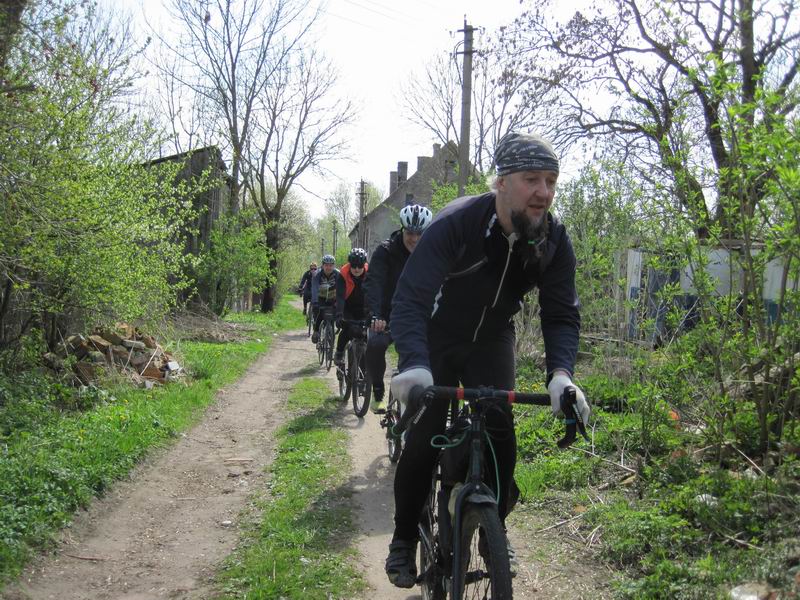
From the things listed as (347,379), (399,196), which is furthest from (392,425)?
(399,196)

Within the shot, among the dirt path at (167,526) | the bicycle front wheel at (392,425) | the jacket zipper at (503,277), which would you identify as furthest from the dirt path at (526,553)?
the jacket zipper at (503,277)

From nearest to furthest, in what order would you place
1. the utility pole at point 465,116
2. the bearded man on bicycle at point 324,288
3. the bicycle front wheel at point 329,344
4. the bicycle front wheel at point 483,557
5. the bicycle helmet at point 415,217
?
the bicycle front wheel at point 483,557, the bicycle helmet at point 415,217, the bicycle front wheel at point 329,344, the bearded man on bicycle at point 324,288, the utility pole at point 465,116

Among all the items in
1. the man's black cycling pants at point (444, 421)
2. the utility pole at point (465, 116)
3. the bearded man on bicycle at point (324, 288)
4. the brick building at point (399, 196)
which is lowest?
the man's black cycling pants at point (444, 421)

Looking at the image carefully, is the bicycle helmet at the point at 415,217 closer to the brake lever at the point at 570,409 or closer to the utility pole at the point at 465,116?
the brake lever at the point at 570,409

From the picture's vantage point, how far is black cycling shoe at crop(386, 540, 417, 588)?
3127mm

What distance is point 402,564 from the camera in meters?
3.16

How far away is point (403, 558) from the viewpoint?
3186 mm

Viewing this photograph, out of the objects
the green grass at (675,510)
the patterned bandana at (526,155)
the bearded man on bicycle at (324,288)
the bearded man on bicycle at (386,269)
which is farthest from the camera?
the bearded man on bicycle at (324,288)

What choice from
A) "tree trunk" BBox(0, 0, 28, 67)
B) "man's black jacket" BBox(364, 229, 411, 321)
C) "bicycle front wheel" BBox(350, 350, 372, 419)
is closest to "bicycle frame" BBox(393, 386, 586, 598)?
"man's black jacket" BBox(364, 229, 411, 321)

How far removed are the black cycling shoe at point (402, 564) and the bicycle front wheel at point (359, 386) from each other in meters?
5.30

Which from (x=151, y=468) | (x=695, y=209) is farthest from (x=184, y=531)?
(x=695, y=209)

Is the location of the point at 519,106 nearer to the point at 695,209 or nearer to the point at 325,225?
the point at 695,209

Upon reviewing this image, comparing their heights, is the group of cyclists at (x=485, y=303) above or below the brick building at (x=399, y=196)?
below

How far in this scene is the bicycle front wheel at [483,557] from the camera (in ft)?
7.76
